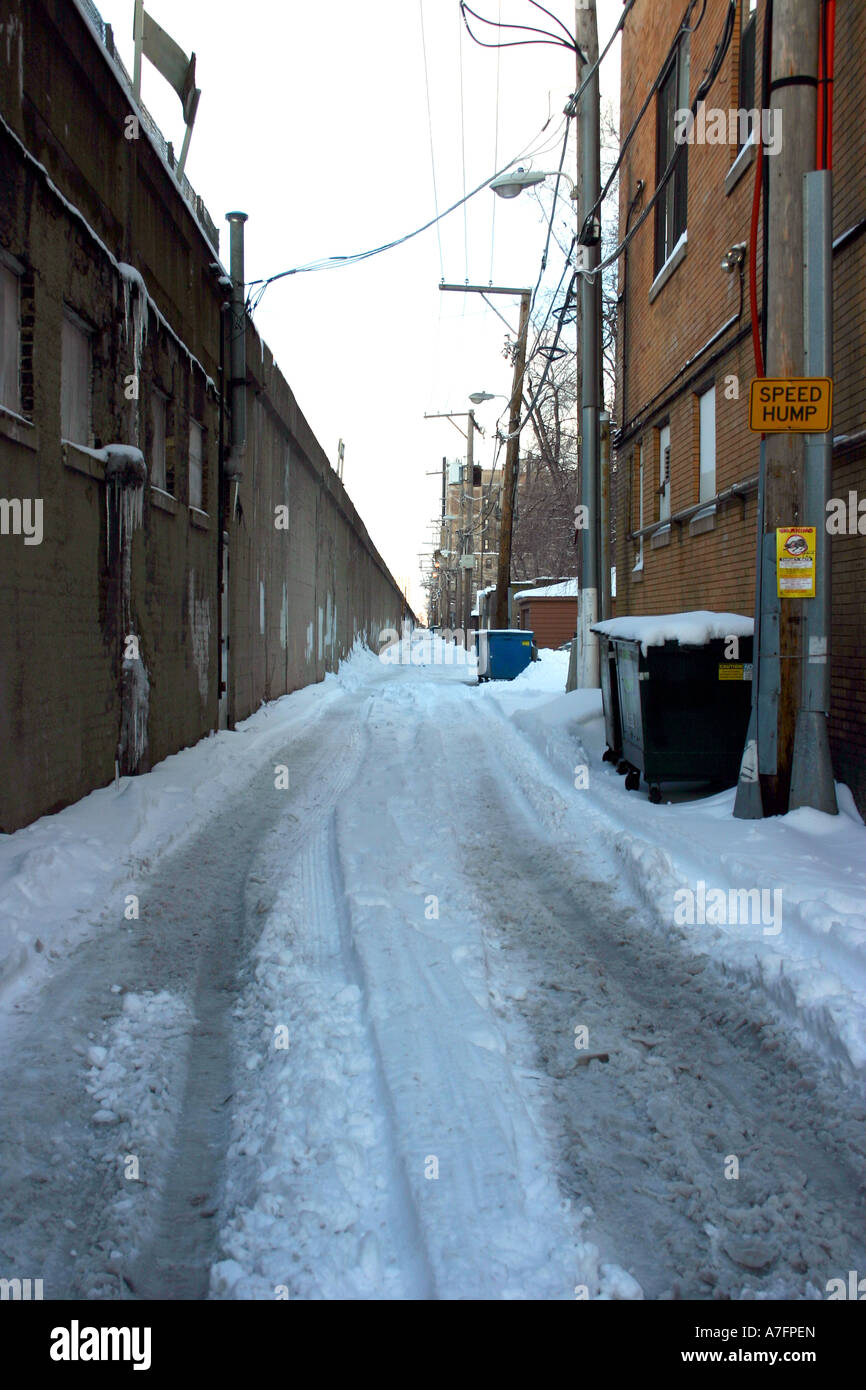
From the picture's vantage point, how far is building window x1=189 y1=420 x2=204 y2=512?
1057cm

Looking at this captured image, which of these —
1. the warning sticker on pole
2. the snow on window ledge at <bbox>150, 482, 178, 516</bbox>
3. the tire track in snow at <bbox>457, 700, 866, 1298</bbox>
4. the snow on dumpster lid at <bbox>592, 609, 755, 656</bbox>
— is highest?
the snow on window ledge at <bbox>150, 482, 178, 516</bbox>

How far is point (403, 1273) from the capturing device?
7.30 ft

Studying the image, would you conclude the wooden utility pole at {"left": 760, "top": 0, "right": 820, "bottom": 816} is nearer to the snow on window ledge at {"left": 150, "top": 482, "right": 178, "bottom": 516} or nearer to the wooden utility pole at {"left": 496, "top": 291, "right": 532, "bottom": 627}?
the snow on window ledge at {"left": 150, "top": 482, "right": 178, "bottom": 516}

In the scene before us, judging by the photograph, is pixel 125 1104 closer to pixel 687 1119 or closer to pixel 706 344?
pixel 687 1119

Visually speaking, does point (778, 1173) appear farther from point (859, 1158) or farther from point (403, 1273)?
point (403, 1273)

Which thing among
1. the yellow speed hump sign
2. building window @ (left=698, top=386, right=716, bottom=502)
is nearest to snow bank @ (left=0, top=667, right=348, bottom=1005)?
the yellow speed hump sign

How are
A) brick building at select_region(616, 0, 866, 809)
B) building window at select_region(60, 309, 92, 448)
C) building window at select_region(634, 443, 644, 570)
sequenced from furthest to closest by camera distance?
building window at select_region(634, 443, 644, 570) < brick building at select_region(616, 0, 866, 809) < building window at select_region(60, 309, 92, 448)

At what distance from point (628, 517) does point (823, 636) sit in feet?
30.1

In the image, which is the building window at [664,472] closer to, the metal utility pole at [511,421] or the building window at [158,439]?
the building window at [158,439]

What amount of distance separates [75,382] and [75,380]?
1 centimetres

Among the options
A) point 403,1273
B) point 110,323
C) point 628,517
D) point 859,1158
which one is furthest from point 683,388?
point 403,1273

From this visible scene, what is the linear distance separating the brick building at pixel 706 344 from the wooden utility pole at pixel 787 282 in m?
0.19

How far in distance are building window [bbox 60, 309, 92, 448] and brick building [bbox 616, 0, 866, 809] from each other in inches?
204


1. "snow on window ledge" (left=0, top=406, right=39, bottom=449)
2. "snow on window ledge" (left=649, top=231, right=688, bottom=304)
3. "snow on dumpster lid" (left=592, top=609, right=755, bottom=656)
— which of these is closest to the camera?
"snow on window ledge" (left=0, top=406, right=39, bottom=449)
